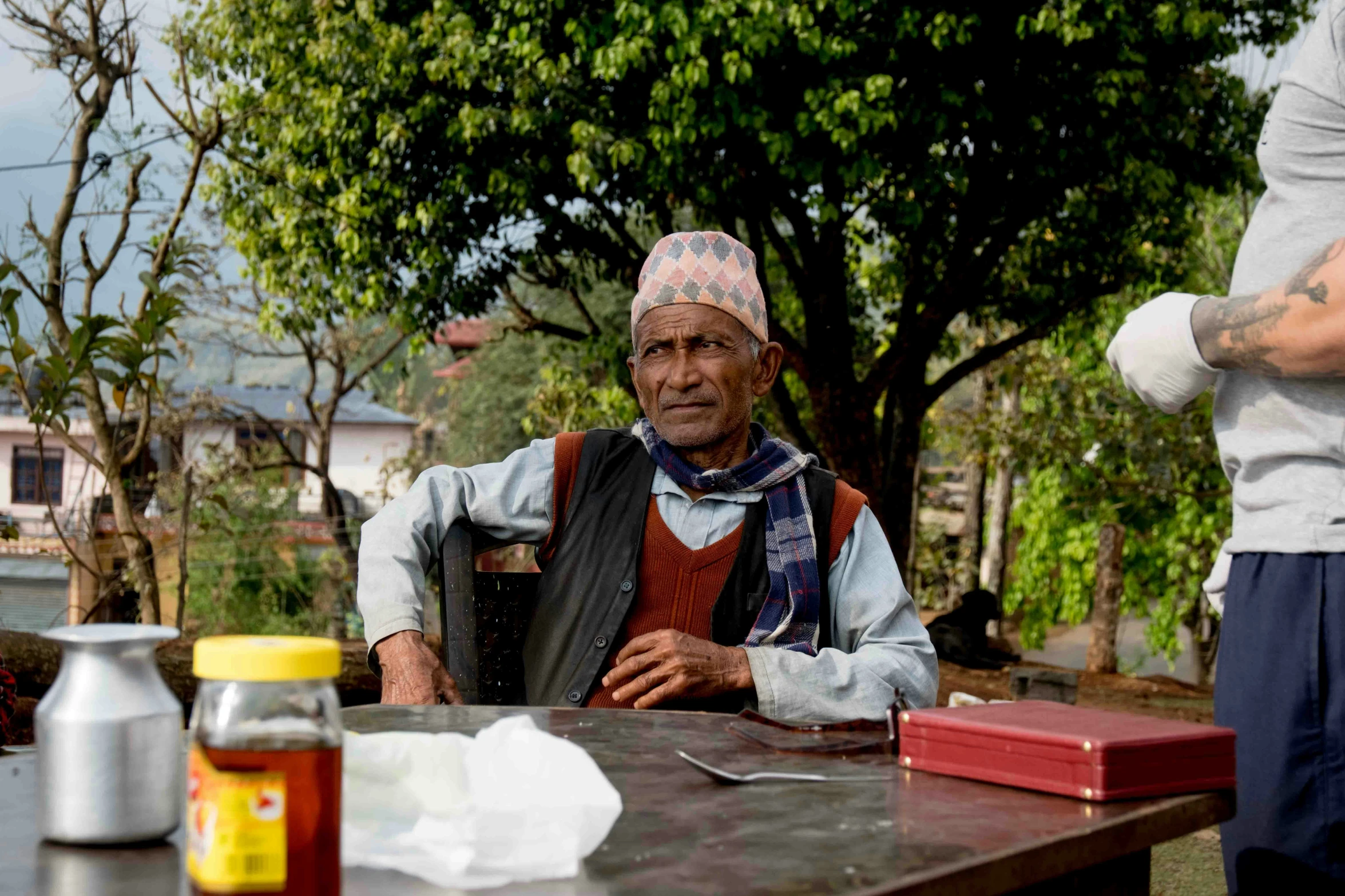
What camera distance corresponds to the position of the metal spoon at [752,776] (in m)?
1.37

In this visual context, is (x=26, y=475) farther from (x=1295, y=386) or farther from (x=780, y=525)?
(x=1295, y=386)

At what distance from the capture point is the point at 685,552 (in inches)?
100

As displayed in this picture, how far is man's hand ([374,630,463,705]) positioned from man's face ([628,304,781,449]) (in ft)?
2.61

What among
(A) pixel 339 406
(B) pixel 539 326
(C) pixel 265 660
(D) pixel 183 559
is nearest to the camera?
(C) pixel 265 660

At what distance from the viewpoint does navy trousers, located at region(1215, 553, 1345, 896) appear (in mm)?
1588

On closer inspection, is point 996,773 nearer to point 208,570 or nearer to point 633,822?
point 633,822

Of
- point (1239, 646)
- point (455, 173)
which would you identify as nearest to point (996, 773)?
point (1239, 646)

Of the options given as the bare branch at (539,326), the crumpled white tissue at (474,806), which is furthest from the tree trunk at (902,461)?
the crumpled white tissue at (474,806)

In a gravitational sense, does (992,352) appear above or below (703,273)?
above

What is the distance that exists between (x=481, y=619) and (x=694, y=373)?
0.70 m

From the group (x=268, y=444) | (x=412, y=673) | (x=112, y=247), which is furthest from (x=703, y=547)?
(x=268, y=444)

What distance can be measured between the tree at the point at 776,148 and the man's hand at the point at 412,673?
20.9 feet

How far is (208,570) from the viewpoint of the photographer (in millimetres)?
25781

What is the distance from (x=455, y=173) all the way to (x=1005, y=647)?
583 cm
